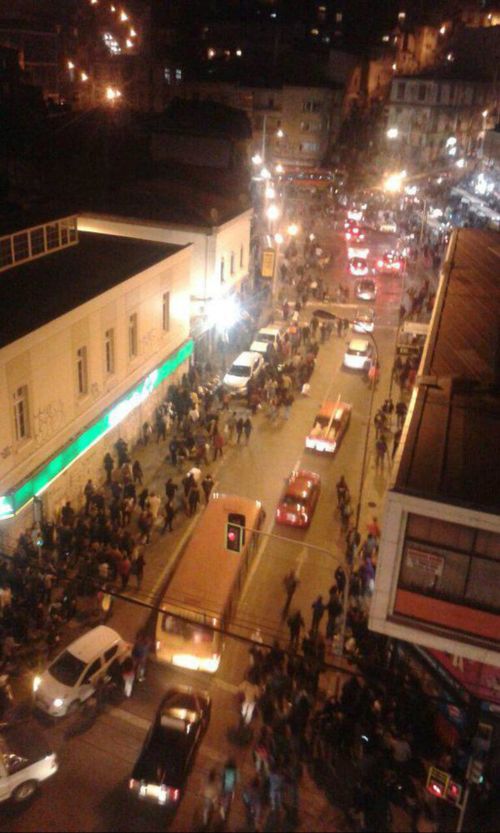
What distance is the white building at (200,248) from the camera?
29.4 metres

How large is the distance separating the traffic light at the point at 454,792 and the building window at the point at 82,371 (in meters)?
13.0

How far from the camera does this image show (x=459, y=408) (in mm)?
14984

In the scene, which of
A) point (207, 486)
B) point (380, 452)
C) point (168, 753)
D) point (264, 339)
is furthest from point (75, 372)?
point (264, 339)

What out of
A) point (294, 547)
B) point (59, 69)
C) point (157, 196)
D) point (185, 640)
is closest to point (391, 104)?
point (59, 69)

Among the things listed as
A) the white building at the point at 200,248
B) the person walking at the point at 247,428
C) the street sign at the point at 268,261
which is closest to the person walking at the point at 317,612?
the person walking at the point at 247,428

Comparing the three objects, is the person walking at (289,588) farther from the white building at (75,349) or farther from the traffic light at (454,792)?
the white building at (75,349)

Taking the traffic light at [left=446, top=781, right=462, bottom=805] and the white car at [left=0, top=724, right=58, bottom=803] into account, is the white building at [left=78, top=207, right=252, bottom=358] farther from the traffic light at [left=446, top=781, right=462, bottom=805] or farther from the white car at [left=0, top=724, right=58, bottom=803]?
the traffic light at [left=446, top=781, right=462, bottom=805]

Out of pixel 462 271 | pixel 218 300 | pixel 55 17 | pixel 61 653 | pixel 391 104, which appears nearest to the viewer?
pixel 61 653

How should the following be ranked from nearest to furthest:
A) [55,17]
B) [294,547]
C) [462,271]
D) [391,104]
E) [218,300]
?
1. [294,547]
2. [462,271]
3. [218,300]
4. [55,17]
5. [391,104]

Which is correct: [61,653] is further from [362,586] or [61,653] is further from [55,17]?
[55,17]

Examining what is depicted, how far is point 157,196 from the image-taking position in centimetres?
3188

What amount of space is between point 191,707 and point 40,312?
9992 mm

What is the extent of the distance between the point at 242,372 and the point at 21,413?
13419 millimetres

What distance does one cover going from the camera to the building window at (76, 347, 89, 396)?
62.7ft
